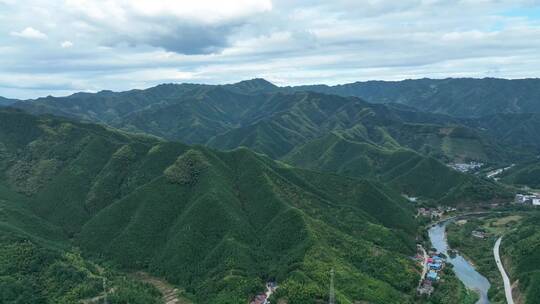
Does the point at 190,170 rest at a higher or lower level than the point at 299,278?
higher

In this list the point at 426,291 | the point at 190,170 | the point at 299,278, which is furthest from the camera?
the point at 190,170

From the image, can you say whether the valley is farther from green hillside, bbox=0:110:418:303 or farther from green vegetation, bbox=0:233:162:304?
green vegetation, bbox=0:233:162:304

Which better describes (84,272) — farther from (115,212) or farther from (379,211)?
(379,211)

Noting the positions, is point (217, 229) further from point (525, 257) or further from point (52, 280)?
point (525, 257)

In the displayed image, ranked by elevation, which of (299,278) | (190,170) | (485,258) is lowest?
(485,258)

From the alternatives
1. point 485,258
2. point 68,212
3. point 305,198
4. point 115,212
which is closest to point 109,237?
point 115,212

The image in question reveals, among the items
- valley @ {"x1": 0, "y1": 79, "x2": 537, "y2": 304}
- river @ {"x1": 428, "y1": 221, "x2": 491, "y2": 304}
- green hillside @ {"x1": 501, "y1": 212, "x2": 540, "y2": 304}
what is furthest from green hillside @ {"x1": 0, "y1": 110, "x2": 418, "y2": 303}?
green hillside @ {"x1": 501, "y1": 212, "x2": 540, "y2": 304}

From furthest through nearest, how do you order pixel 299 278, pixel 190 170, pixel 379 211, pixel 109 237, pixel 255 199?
pixel 379 211, pixel 190 170, pixel 255 199, pixel 109 237, pixel 299 278

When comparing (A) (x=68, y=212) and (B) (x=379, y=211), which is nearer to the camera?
(A) (x=68, y=212)
